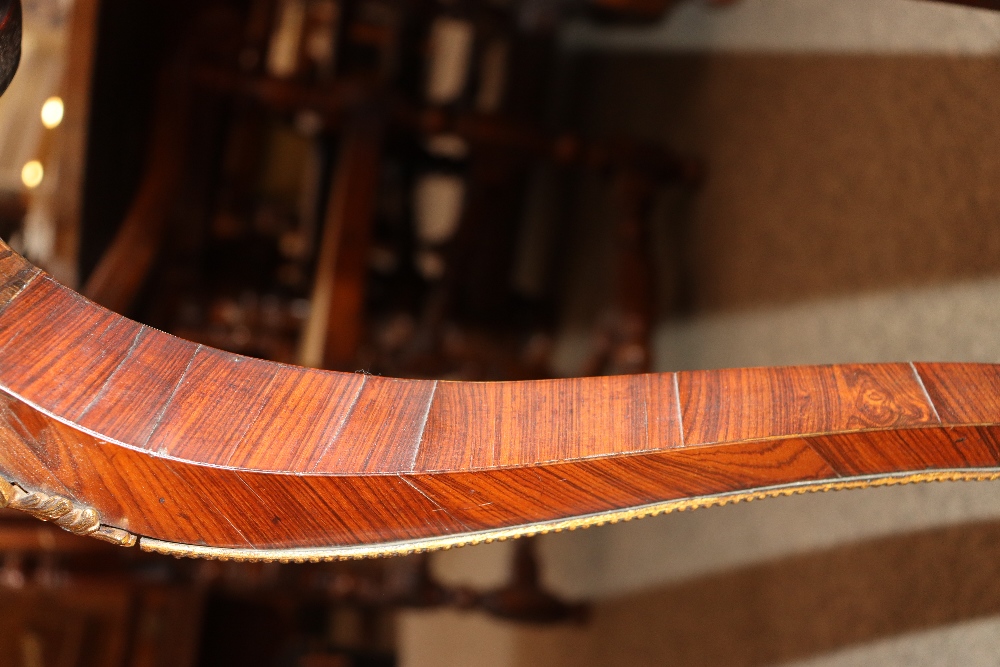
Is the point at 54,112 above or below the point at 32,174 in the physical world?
above

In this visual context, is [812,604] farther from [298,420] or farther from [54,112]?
[54,112]

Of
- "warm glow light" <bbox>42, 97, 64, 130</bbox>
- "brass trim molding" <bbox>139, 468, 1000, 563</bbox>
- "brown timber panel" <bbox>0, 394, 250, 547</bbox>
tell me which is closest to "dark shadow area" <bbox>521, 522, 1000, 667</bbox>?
"brass trim molding" <bbox>139, 468, 1000, 563</bbox>

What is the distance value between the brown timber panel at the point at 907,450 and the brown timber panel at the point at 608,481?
2 centimetres

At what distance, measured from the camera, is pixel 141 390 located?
18.3 inches

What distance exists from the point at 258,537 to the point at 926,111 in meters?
1.05

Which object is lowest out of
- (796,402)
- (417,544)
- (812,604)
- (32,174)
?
(812,604)

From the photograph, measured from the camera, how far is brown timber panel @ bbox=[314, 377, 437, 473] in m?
0.47

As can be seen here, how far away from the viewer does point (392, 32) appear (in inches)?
89.7

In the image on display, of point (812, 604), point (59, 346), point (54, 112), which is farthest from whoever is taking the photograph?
point (54, 112)

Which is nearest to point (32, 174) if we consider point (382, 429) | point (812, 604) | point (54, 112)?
point (54, 112)

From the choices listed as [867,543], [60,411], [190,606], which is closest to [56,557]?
[190,606]

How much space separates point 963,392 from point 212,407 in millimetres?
430

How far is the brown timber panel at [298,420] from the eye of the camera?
18.4 inches

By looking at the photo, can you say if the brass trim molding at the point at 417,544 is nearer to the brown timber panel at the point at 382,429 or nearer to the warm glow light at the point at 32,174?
the brown timber panel at the point at 382,429
